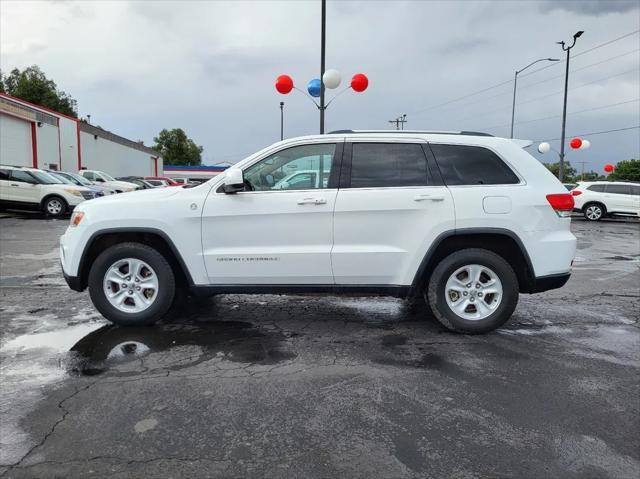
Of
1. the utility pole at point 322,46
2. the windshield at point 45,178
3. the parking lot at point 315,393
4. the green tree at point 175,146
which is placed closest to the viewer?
the parking lot at point 315,393

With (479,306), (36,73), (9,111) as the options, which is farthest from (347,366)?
(36,73)

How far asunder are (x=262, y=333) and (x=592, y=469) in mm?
2975

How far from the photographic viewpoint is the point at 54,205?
1767 centimetres

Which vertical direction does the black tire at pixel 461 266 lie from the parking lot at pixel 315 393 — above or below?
above

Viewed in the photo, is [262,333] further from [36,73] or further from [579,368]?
[36,73]

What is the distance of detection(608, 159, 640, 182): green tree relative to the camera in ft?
270

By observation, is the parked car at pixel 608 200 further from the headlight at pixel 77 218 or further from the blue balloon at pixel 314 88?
the headlight at pixel 77 218

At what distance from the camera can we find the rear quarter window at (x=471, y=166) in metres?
4.86

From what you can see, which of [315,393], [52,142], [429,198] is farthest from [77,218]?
[52,142]

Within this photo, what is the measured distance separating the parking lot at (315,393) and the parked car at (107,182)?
22.6 m

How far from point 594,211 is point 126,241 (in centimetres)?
2131

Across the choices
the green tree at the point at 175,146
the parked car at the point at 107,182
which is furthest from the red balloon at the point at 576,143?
the green tree at the point at 175,146

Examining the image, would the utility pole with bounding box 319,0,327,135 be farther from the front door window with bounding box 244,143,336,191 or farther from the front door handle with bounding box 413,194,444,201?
the front door handle with bounding box 413,194,444,201

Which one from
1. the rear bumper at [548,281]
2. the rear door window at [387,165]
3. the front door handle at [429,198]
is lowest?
the rear bumper at [548,281]
